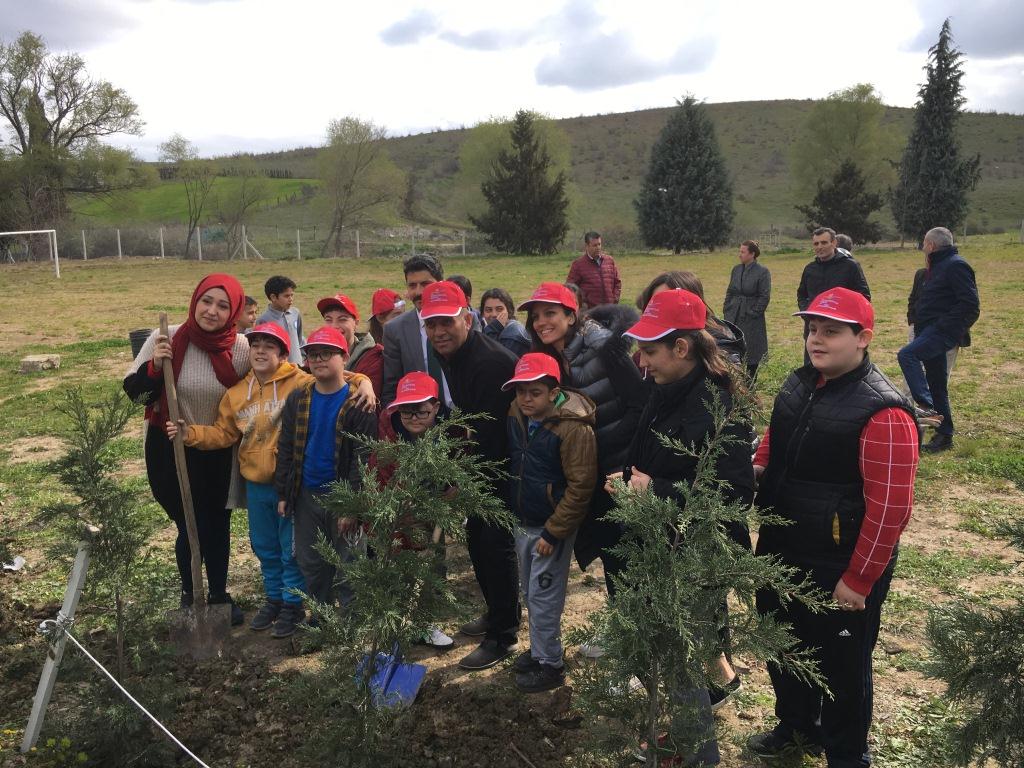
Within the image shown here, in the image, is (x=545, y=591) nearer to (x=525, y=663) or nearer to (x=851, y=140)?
(x=525, y=663)

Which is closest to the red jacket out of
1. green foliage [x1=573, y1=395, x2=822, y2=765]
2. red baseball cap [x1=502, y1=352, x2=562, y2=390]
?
red baseball cap [x1=502, y1=352, x2=562, y2=390]

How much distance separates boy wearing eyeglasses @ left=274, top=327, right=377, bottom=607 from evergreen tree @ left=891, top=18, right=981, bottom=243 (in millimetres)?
43544

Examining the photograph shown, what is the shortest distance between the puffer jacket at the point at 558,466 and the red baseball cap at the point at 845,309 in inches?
47.4

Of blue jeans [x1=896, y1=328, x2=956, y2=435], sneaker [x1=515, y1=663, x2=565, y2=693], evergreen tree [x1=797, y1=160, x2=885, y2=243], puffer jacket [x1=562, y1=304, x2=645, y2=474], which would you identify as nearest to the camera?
puffer jacket [x1=562, y1=304, x2=645, y2=474]

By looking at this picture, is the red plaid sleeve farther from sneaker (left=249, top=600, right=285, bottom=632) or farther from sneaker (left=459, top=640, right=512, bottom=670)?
sneaker (left=249, top=600, right=285, bottom=632)

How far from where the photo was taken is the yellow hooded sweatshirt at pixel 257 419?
4.34 metres

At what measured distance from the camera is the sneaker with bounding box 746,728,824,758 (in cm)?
333

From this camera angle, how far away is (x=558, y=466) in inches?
147

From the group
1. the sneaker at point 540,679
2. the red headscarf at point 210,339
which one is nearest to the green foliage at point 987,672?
the sneaker at point 540,679

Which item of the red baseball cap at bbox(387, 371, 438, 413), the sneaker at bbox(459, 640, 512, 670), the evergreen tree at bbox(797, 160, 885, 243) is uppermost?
the evergreen tree at bbox(797, 160, 885, 243)

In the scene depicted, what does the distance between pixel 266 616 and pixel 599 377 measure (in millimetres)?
2501

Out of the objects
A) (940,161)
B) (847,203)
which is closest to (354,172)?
(847,203)

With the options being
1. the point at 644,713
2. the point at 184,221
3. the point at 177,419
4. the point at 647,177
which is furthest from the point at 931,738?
the point at 184,221

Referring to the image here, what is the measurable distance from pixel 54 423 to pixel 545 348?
7785mm
